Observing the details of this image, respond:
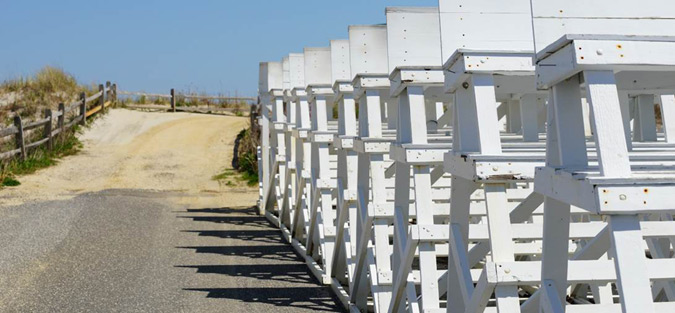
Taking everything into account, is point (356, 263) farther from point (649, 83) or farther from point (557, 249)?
point (557, 249)

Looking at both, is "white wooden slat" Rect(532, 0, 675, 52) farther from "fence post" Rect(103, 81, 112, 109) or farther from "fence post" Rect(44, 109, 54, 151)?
"fence post" Rect(103, 81, 112, 109)

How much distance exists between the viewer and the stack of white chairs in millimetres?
3043

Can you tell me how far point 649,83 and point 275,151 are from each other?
1218 centimetres

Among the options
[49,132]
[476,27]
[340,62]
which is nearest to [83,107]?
[49,132]

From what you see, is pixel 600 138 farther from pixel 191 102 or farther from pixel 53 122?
pixel 191 102

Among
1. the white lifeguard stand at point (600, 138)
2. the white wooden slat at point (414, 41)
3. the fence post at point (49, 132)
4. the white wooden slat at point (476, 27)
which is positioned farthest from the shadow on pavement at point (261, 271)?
the fence post at point (49, 132)

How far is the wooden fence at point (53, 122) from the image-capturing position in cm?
2303

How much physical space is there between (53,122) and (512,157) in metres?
24.6

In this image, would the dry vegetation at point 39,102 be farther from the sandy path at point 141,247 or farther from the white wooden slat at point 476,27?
the white wooden slat at point 476,27

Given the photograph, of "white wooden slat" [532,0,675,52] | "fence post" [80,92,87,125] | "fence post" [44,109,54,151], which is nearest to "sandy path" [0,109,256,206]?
"fence post" [80,92,87,125]

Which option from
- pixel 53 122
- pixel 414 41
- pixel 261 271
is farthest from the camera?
pixel 53 122

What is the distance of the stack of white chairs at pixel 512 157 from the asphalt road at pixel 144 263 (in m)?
0.90

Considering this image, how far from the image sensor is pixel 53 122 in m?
27.3

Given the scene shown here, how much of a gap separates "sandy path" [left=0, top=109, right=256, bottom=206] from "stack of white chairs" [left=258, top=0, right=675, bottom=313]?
11.1m
